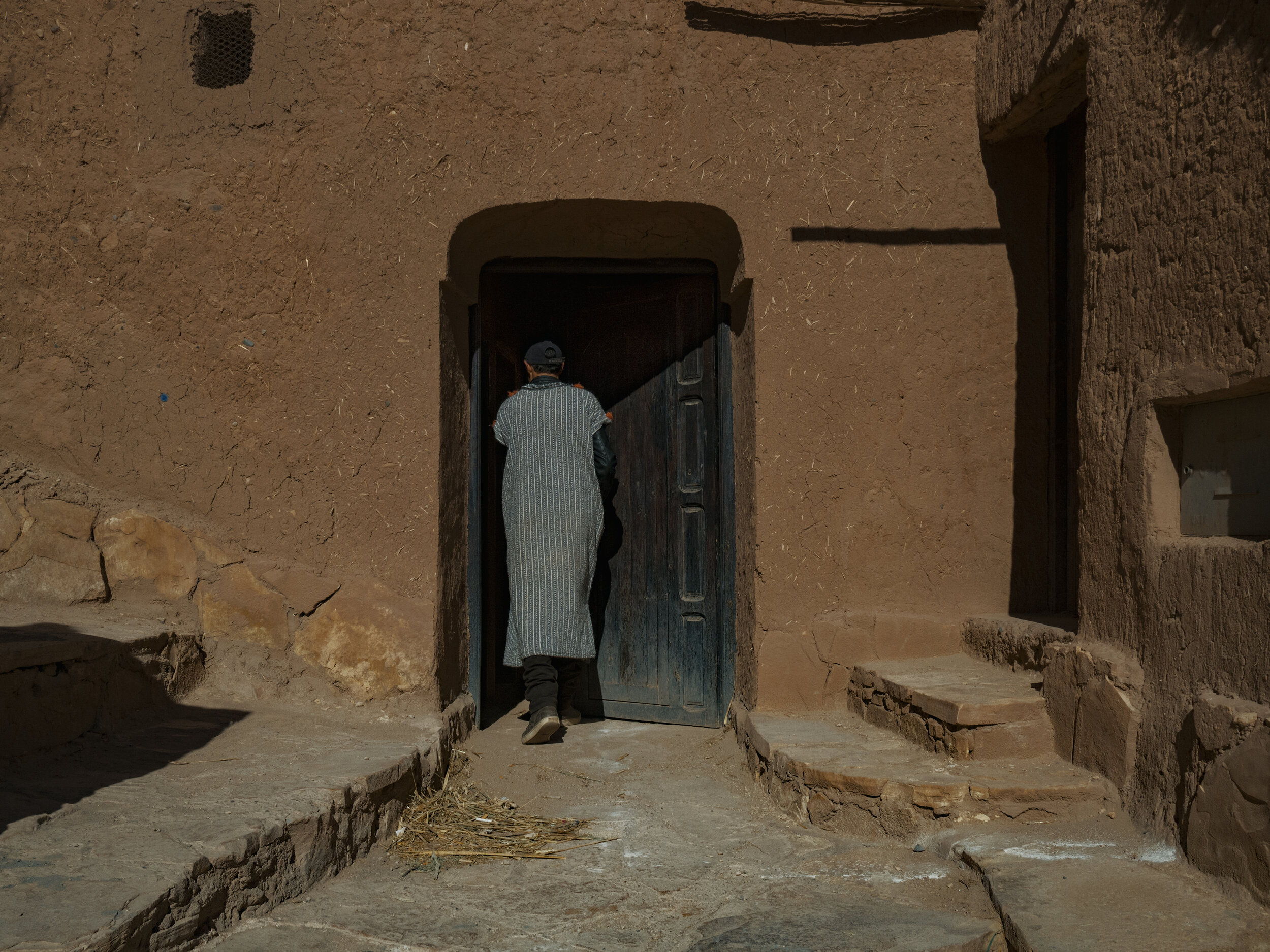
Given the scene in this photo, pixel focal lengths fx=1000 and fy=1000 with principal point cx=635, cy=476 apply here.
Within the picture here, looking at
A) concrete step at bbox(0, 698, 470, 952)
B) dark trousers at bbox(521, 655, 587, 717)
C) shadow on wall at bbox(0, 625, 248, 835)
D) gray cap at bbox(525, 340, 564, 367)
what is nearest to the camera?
concrete step at bbox(0, 698, 470, 952)

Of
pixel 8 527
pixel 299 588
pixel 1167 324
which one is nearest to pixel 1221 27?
pixel 1167 324

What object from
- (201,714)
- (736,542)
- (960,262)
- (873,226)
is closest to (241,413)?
(201,714)

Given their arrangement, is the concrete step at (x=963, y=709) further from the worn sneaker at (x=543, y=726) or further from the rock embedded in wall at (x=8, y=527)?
the rock embedded in wall at (x=8, y=527)

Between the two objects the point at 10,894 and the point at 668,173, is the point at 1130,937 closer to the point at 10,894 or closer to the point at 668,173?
the point at 10,894

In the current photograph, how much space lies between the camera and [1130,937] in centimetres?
208

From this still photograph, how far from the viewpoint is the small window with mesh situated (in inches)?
158

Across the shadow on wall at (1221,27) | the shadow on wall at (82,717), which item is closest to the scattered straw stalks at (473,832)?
the shadow on wall at (82,717)

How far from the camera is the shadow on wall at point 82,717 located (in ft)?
9.06

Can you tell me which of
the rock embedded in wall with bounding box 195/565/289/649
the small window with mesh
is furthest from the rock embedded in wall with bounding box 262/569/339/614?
the small window with mesh

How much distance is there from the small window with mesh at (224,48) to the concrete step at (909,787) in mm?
3343

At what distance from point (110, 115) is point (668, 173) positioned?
2.22m

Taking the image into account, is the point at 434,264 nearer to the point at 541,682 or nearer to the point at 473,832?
the point at 541,682

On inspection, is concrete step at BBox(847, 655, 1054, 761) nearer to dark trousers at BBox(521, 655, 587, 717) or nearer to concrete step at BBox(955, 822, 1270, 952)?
concrete step at BBox(955, 822, 1270, 952)

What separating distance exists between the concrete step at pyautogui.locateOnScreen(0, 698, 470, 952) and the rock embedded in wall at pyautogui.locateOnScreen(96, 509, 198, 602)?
48cm
